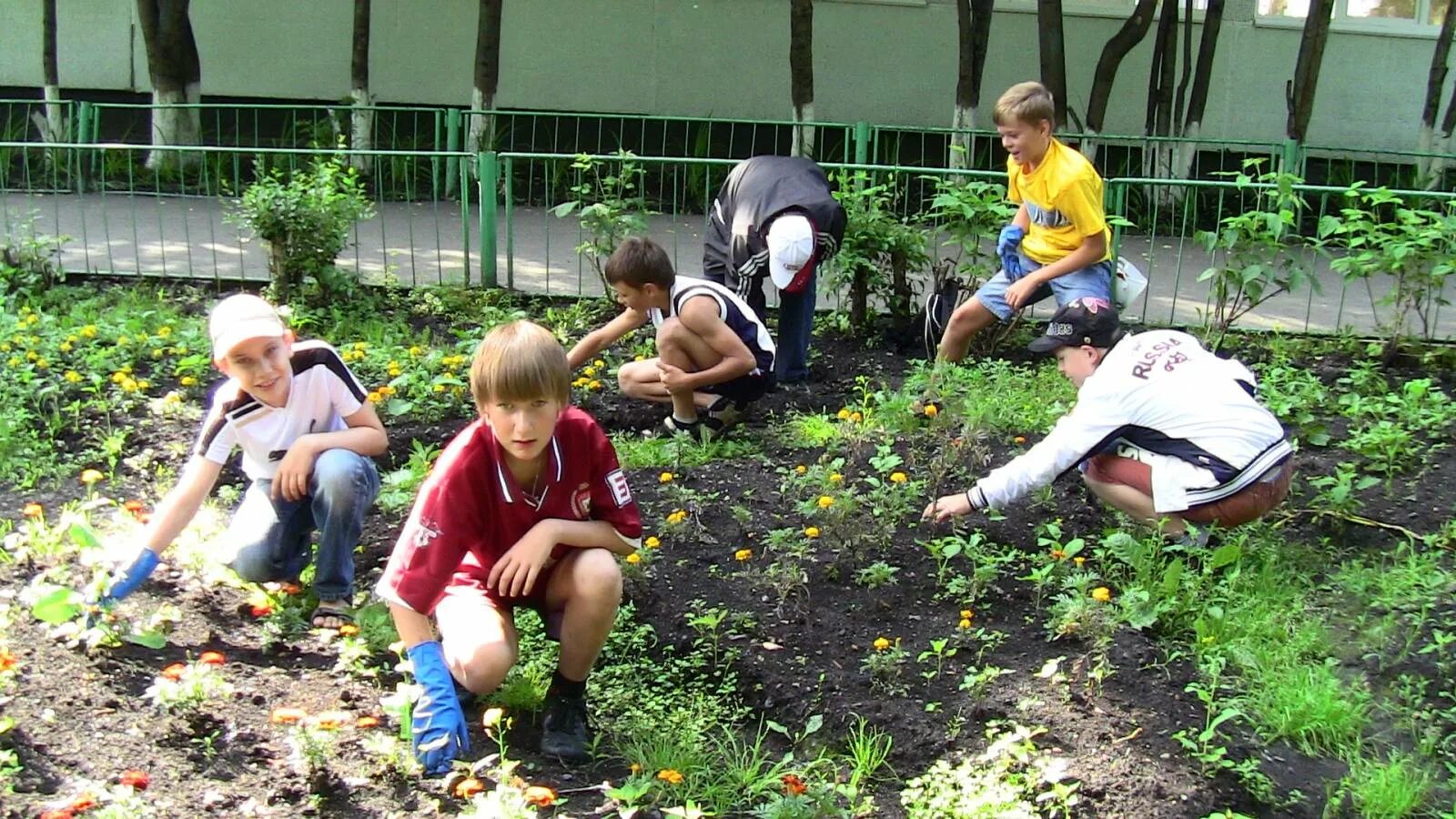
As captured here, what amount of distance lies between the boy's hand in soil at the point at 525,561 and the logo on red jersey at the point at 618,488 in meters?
0.18

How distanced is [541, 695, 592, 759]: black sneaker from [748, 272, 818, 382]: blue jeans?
2992mm

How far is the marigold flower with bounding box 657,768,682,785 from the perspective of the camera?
117 inches

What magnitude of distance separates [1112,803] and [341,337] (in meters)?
4.57

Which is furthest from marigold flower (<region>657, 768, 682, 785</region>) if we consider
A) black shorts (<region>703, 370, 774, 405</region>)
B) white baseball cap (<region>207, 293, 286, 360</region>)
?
black shorts (<region>703, 370, 774, 405</region>)

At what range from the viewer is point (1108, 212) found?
7.35 m

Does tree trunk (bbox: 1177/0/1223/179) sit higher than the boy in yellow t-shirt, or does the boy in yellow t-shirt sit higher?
tree trunk (bbox: 1177/0/1223/179)

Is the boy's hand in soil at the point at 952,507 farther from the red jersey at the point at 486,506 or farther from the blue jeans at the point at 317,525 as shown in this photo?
the blue jeans at the point at 317,525

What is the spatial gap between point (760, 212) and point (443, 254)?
354cm

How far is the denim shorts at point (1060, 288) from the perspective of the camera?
5598mm

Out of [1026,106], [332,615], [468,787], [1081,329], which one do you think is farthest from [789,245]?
[468,787]

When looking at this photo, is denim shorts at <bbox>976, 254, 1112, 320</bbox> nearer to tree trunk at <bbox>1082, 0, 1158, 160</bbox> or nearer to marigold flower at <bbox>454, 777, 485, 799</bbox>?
marigold flower at <bbox>454, 777, 485, 799</bbox>

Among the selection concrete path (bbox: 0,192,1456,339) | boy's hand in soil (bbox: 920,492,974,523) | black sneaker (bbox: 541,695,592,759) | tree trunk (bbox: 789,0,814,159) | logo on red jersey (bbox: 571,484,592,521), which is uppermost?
tree trunk (bbox: 789,0,814,159)

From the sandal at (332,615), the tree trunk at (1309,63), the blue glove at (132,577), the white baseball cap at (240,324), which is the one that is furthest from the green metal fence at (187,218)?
the tree trunk at (1309,63)

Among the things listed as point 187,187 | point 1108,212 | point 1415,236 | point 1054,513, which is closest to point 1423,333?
point 1415,236
